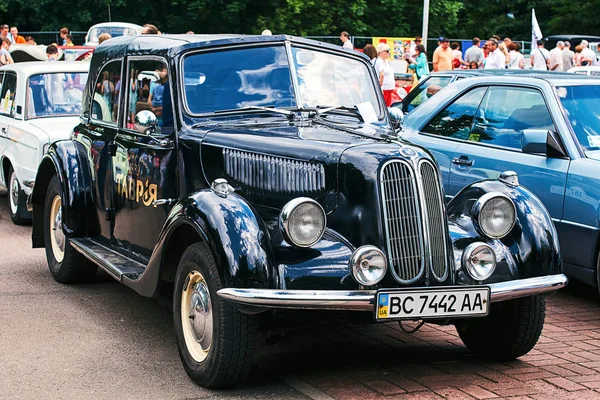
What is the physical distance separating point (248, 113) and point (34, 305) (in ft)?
7.53

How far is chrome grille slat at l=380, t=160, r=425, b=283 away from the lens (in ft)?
17.0

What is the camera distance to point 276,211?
221 inches

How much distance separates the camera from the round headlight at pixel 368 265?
16.6 ft

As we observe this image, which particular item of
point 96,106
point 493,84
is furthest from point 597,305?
point 96,106

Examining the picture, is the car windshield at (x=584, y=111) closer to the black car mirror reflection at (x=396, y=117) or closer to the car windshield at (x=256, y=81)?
the black car mirror reflection at (x=396, y=117)

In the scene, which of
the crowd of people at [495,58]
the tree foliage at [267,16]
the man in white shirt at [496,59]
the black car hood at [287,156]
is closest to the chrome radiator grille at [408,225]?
the black car hood at [287,156]

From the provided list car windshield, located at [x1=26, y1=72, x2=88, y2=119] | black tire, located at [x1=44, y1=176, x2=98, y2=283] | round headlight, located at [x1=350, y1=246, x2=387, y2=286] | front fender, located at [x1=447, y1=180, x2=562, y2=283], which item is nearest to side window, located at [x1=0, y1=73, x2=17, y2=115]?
car windshield, located at [x1=26, y1=72, x2=88, y2=119]

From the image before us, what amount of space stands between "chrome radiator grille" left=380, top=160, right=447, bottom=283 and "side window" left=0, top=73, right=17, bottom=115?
727cm

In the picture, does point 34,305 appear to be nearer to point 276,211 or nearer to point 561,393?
point 276,211

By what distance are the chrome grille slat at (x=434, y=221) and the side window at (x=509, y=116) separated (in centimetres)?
277

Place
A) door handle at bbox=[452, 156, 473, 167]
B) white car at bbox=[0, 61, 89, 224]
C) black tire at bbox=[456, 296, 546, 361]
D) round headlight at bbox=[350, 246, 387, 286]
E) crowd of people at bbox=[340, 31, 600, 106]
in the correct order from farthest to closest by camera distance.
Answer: crowd of people at bbox=[340, 31, 600, 106], white car at bbox=[0, 61, 89, 224], door handle at bbox=[452, 156, 473, 167], black tire at bbox=[456, 296, 546, 361], round headlight at bbox=[350, 246, 387, 286]

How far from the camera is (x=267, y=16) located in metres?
40.8

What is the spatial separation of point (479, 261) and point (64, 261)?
382cm

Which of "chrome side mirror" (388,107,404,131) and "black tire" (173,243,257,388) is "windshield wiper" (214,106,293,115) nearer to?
"chrome side mirror" (388,107,404,131)
